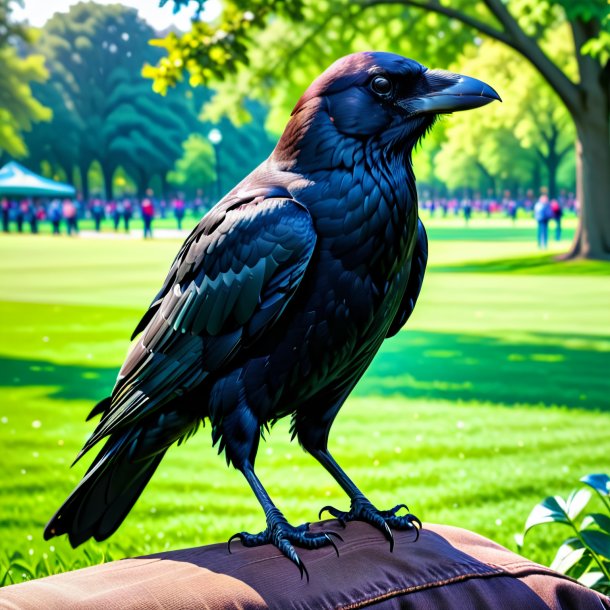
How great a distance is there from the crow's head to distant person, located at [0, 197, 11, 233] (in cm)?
4372

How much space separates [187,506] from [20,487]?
105 cm

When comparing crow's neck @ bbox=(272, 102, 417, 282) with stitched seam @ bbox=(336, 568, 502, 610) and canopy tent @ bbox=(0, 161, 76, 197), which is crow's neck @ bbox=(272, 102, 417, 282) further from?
canopy tent @ bbox=(0, 161, 76, 197)

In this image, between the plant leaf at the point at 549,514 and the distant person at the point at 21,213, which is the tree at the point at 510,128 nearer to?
the distant person at the point at 21,213

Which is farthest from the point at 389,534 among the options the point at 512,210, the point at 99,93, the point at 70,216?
the point at 512,210

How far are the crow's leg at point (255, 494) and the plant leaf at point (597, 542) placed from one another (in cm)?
132

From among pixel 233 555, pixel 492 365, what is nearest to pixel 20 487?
pixel 233 555

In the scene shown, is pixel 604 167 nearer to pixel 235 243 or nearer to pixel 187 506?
pixel 187 506

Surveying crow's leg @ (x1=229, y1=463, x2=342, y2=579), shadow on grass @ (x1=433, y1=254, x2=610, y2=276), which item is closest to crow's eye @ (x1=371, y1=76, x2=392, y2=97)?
crow's leg @ (x1=229, y1=463, x2=342, y2=579)

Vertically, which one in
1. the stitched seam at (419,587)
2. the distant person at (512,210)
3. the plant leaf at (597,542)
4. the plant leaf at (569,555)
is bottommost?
the plant leaf at (569,555)

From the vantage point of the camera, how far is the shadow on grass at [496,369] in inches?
304

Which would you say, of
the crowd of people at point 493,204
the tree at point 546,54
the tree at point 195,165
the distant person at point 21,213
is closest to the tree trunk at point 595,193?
the tree at point 546,54

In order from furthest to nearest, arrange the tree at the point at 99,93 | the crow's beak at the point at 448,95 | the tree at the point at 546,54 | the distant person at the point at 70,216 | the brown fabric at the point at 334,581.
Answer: the tree at the point at 99,93 < the distant person at the point at 70,216 < the tree at the point at 546,54 < the crow's beak at the point at 448,95 < the brown fabric at the point at 334,581

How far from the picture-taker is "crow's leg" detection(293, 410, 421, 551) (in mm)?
2068

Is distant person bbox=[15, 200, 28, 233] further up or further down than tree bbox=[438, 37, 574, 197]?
further down
